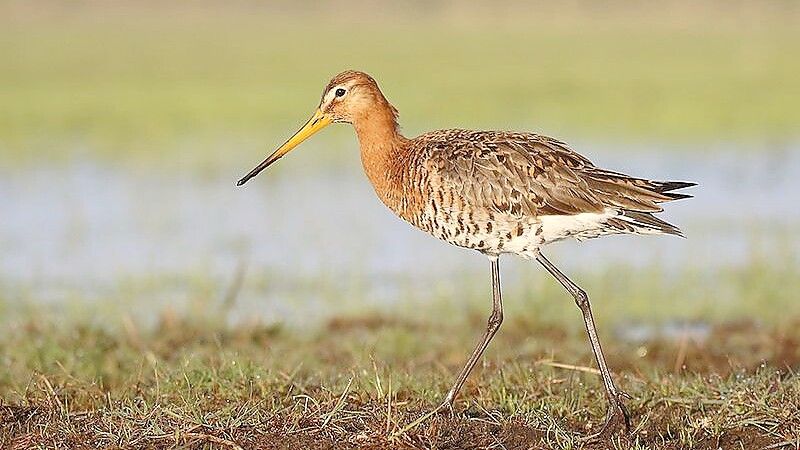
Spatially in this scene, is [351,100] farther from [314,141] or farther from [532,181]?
[314,141]

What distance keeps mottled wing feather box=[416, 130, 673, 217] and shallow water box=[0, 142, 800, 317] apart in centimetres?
409

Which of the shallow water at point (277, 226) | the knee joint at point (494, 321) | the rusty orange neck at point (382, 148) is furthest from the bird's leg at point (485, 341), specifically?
the shallow water at point (277, 226)

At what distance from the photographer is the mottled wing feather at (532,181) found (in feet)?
19.7

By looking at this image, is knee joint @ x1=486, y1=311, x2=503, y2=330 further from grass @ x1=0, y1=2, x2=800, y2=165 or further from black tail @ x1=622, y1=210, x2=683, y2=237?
grass @ x1=0, y1=2, x2=800, y2=165

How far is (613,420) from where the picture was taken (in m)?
5.57

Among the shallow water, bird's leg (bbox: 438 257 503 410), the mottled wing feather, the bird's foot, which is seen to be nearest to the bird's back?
the mottled wing feather

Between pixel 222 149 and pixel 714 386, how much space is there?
11.7m

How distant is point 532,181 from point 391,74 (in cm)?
2015

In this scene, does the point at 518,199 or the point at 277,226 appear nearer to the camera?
the point at 518,199

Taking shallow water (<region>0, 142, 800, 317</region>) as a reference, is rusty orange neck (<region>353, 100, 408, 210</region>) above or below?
above

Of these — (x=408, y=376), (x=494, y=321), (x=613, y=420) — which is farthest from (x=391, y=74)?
(x=613, y=420)

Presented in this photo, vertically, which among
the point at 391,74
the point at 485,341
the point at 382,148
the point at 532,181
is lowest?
the point at 485,341

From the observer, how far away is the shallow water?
11.0 metres

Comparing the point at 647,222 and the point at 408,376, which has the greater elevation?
the point at 647,222
